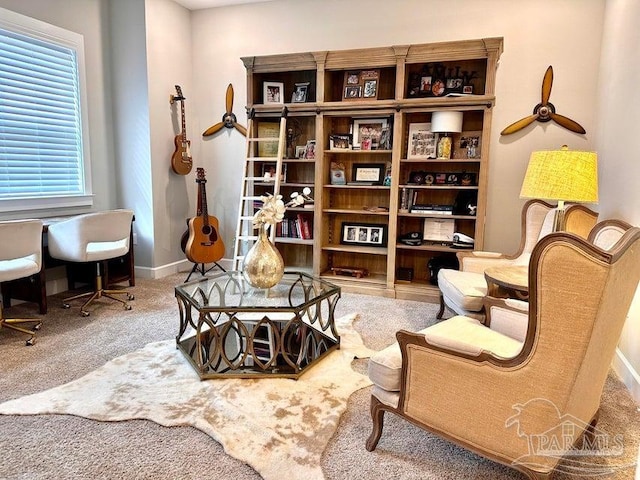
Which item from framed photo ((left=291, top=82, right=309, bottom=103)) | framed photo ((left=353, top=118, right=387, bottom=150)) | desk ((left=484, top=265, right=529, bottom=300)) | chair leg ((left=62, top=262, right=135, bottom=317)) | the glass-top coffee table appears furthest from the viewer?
framed photo ((left=291, top=82, right=309, bottom=103))

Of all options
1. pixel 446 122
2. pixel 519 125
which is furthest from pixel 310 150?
pixel 519 125

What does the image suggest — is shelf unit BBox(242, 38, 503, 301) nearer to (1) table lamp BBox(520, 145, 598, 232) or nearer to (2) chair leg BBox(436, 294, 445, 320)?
(2) chair leg BBox(436, 294, 445, 320)

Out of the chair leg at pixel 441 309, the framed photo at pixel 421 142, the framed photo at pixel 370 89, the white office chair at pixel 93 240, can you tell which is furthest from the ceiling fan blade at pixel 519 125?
the white office chair at pixel 93 240

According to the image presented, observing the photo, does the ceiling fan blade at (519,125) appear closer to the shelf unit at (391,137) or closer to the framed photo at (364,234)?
the shelf unit at (391,137)

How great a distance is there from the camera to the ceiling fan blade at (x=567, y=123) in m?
3.80

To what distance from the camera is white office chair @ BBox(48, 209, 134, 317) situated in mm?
3447

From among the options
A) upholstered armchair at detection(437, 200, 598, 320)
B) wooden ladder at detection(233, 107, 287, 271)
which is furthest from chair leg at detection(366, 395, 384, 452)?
wooden ladder at detection(233, 107, 287, 271)

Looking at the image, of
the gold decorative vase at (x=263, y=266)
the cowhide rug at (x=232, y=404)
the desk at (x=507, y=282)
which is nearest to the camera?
the cowhide rug at (x=232, y=404)

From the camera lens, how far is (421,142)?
414 cm

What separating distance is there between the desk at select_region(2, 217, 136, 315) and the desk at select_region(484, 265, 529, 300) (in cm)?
Result: 313

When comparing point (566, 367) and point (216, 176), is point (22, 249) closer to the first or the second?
point (216, 176)

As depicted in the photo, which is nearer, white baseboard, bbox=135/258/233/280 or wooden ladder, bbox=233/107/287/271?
wooden ladder, bbox=233/107/287/271

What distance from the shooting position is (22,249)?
3.00m

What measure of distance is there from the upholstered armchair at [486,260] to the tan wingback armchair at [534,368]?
107 centimetres
